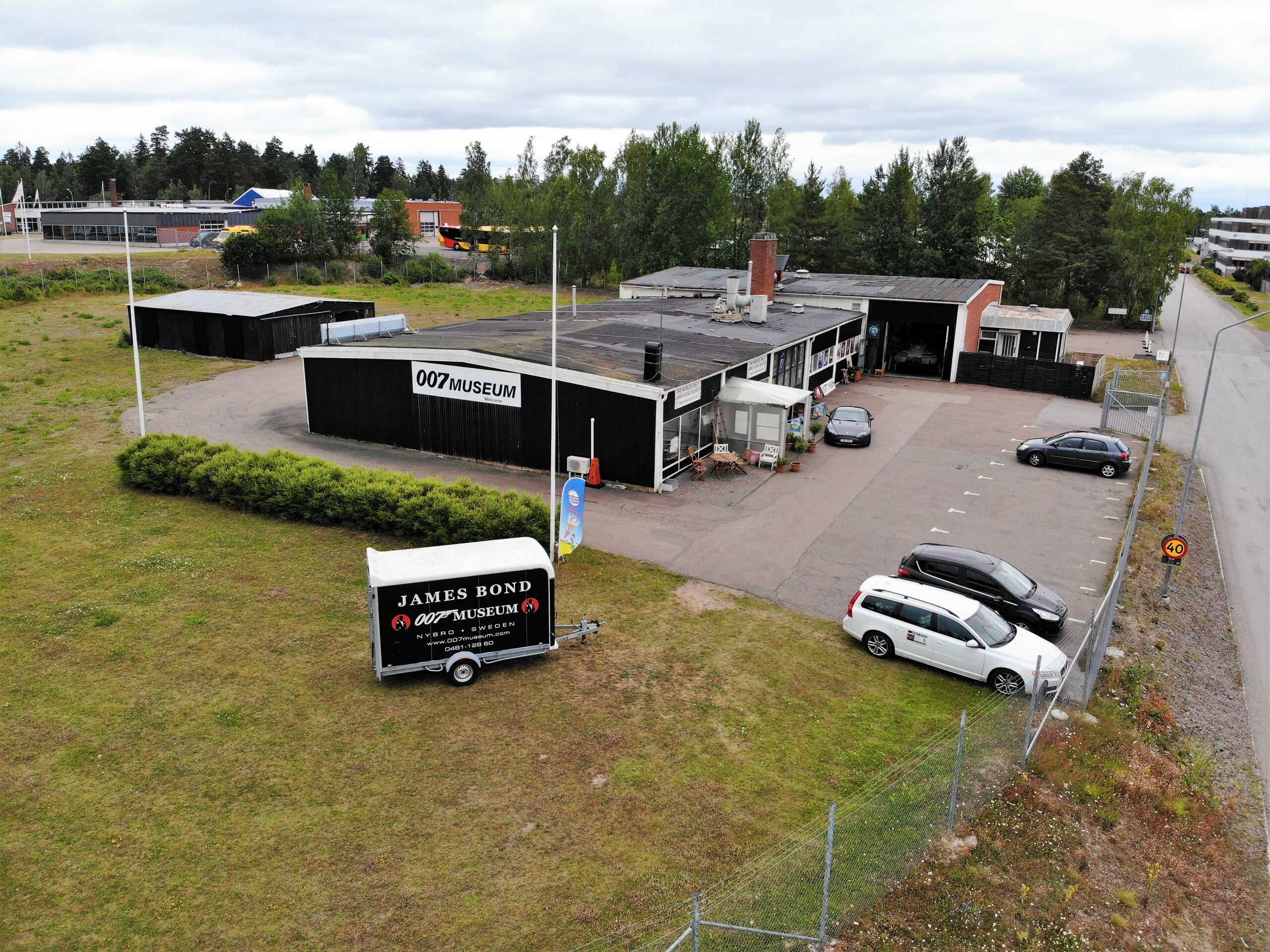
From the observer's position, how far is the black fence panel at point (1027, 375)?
4053 cm

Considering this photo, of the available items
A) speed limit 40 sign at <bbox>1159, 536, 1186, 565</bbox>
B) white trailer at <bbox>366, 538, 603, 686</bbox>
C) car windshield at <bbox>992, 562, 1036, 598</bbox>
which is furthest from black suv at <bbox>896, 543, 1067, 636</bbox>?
white trailer at <bbox>366, 538, 603, 686</bbox>

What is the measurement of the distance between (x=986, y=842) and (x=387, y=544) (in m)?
14.2

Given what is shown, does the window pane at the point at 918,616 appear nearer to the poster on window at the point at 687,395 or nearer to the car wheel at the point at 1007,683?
the car wheel at the point at 1007,683

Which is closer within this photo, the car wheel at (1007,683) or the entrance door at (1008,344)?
the car wheel at (1007,683)

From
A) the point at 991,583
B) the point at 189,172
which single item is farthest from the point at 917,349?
the point at 189,172

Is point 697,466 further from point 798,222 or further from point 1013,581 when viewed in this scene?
point 798,222

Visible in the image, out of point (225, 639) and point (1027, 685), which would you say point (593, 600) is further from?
point (1027, 685)

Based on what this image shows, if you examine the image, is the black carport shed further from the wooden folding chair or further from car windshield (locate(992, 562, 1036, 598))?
car windshield (locate(992, 562, 1036, 598))

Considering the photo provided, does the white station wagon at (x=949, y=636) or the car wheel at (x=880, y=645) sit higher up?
the white station wagon at (x=949, y=636)

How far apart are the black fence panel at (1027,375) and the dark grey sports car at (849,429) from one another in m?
13.6

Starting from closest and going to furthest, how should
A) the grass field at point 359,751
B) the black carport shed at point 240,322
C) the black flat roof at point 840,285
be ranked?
1. the grass field at point 359,751
2. the black carport shed at point 240,322
3. the black flat roof at point 840,285

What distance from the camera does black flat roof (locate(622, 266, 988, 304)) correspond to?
145 feet

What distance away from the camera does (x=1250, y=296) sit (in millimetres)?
89250

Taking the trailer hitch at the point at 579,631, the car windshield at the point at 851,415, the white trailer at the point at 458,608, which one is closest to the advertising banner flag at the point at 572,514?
the trailer hitch at the point at 579,631
